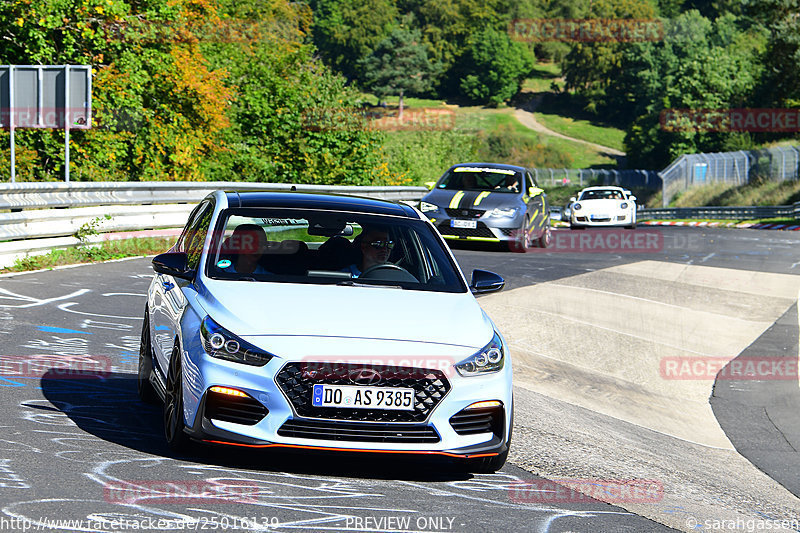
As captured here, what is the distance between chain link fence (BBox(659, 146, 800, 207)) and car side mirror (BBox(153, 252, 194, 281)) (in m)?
57.0

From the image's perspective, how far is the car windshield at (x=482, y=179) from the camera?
2203 cm

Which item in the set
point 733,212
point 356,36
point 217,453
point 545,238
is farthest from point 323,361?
point 356,36

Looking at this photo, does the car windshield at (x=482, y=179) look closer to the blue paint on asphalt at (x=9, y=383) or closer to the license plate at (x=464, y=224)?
the license plate at (x=464, y=224)

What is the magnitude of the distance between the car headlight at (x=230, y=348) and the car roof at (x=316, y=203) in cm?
155

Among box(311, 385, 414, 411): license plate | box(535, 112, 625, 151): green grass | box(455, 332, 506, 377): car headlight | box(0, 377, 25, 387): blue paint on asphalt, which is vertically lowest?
box(535, 112, 625, 151): green grass

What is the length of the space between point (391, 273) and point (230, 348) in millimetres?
1534

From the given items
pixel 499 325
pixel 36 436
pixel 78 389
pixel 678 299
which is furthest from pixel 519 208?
pixel 36 436

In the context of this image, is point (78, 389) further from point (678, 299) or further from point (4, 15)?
point (4, 15)

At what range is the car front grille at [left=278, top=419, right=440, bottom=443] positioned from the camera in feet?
18.7

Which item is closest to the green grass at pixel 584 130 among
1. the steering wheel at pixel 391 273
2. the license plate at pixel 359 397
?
the steering wheel at pixel 391 273

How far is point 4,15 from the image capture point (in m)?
24.7

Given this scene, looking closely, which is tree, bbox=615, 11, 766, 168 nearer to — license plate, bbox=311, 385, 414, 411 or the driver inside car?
the driver inside car

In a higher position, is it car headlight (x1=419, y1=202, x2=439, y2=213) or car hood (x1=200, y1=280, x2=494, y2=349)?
car hood (x1=200, y1=280, x2=494, y2=349)

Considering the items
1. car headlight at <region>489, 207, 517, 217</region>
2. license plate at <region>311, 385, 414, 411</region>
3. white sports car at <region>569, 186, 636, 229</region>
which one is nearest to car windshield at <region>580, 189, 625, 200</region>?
white sports car at <region>569, 186, 636, 229</region>
